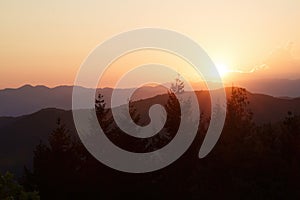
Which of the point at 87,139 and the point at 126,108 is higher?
the point at 126,108

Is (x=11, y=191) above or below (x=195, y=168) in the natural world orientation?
below

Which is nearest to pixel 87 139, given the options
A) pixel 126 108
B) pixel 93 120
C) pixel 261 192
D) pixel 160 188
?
pixel 93 120

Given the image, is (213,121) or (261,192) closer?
(261,192)

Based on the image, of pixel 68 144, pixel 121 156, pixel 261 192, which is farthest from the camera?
pixel 68 144

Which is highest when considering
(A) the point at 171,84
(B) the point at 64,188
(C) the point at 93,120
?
(A) the point at 171,84

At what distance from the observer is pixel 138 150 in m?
39.9

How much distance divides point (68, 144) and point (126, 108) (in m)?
6.80

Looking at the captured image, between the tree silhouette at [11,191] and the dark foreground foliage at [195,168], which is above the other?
the dark foreground foliage at [195,168]

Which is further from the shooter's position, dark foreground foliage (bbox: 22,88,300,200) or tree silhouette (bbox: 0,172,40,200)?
dark foreground foliage (bbox: 22,88,300,200)

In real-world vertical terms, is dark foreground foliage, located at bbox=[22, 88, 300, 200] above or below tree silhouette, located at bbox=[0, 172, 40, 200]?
above

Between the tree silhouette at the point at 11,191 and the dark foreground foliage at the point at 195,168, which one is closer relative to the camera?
the tree silhouette at the point at 11,191

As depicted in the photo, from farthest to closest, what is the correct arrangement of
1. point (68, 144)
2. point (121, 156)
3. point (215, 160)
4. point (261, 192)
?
1. point (68, 144)
2. point (121, 156)
3. point (215, 160)
4. point (261, 192)

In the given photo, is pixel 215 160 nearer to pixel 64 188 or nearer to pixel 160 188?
pixel 160 188

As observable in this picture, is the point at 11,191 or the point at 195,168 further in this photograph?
the point at 195,168
